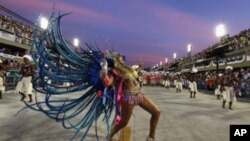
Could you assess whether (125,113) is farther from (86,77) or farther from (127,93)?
(86,77)

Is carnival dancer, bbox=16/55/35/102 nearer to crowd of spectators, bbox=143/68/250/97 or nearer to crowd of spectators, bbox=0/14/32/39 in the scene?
crowd of spectators, bbox=143/68/250/97

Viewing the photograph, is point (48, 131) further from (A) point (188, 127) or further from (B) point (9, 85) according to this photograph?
(B) point (9, 85)

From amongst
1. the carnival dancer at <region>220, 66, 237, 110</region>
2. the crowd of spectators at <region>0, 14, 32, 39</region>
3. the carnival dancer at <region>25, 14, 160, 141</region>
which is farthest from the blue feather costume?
the crowd of spectators at <region>0, 14, 32, 39</region>

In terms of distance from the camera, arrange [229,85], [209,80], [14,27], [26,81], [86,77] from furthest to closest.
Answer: [14,27] < [209,80] < [229,85] < [26,81] < [86,77]

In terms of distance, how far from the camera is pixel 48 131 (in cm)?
914

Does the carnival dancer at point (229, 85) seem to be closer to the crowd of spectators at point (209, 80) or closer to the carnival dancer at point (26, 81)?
the crowd of spectators at point (209, 80)

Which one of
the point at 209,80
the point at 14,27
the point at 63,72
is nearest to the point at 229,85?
the point at 63,72

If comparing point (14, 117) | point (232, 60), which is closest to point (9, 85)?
point (14, 117)

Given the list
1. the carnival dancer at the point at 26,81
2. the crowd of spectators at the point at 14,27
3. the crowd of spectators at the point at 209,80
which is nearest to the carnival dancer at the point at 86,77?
the carnival dancer at the point at 26,81

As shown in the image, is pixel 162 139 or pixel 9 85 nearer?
pixel 162 139

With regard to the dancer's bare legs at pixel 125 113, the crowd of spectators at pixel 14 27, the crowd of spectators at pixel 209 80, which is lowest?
the dancer's bare legs at pixel 125 113

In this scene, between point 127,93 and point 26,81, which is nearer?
point 127,93

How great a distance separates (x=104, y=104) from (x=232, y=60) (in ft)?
118

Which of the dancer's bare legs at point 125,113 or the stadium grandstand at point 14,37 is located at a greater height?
the stadium grandstand at point 14,37
